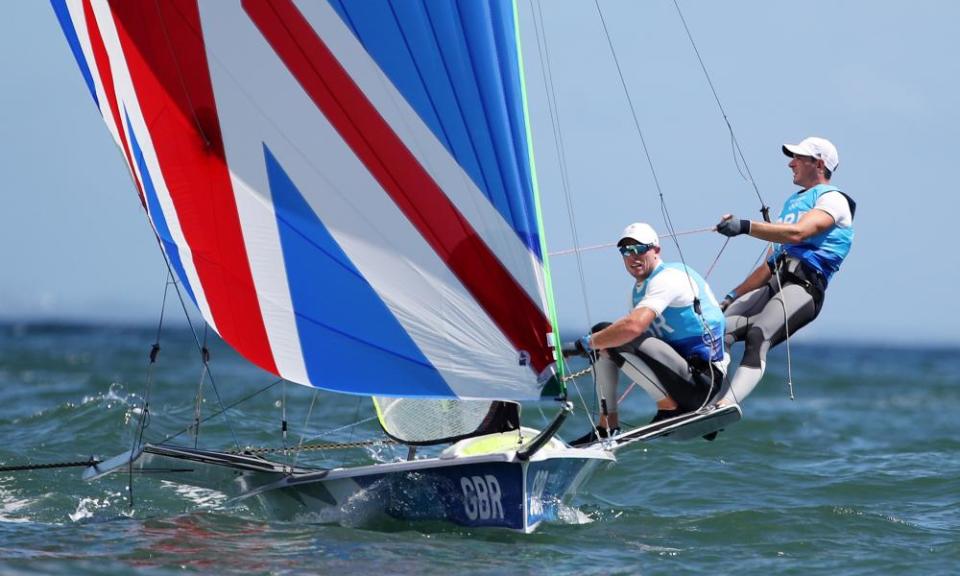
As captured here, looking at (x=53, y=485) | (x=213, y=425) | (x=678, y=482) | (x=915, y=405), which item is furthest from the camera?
(x=915, y=405)

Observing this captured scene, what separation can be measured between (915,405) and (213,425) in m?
14.7

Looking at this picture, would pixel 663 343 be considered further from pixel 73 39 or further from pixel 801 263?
pixel 73 39

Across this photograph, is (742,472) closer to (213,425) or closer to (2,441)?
(213,425)

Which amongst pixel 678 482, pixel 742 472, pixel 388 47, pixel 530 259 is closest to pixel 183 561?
pixel 530 259

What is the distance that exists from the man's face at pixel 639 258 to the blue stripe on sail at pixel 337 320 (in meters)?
1.50

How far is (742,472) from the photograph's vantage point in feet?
37.4

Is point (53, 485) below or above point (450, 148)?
below

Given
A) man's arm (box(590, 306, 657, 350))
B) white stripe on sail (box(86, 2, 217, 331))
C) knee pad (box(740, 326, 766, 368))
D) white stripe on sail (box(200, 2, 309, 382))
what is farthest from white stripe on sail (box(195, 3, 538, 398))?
knee pad (box(740, 326, 766, 368))

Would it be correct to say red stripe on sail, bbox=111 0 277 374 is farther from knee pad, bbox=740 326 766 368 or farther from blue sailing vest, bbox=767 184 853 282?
blue sailing vest, bbox=767 184 853 282

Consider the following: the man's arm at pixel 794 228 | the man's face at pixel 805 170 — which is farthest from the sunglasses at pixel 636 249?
the man's face at pixel 805 170

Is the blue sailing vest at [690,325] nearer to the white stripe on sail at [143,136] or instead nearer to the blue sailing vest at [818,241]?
the blue sailing vest at [818,241]

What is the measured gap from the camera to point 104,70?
7.93 metres

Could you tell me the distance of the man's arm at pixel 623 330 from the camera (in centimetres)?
759

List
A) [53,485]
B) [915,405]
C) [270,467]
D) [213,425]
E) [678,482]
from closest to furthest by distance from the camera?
[270,467]
[53,485]
[678,482]
[213,425]
[915,405]
